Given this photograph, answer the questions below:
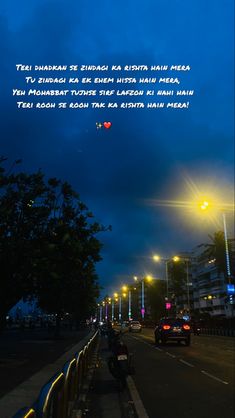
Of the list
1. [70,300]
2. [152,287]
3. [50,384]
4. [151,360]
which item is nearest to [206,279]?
[152,287]

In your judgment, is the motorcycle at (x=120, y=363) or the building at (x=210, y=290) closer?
the motorcycle at (x=120, y=363)

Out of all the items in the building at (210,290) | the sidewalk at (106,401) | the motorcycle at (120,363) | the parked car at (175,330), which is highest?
the building at (210,290)

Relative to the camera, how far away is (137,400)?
31.8 ft

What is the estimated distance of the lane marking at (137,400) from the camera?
8.30 metres

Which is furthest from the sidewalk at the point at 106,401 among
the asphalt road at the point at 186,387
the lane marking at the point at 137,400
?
the asphalt road at the point at 186,387

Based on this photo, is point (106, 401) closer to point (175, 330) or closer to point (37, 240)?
point (37, 240)

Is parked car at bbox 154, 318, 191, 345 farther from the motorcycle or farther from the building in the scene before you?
the building

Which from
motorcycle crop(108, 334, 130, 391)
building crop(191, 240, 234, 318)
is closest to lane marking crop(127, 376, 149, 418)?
motorcycle crop(108, 334, 130, 391)

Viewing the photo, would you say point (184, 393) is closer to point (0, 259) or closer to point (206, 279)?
point (0, 259)

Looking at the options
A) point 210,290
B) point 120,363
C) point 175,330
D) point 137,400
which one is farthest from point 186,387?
point 210,290

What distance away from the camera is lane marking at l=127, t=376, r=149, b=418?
8.30 m

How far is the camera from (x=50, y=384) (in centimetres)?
437

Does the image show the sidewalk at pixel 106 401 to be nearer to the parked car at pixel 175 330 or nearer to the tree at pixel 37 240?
the tree at pixel 37 240

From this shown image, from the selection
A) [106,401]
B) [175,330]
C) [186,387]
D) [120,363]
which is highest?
[175,330]
